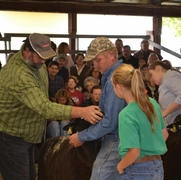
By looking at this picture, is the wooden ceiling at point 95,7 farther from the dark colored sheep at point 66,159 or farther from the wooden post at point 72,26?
the dark colored sheep at point 66,159

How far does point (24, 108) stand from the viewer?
3.40m

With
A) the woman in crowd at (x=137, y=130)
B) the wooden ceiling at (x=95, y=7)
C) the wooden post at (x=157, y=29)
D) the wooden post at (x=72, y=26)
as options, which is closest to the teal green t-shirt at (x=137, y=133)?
the woman in crowd at (x=137, y=130)

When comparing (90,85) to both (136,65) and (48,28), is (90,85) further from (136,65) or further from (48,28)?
(48,28)

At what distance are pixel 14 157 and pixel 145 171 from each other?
3.76ft

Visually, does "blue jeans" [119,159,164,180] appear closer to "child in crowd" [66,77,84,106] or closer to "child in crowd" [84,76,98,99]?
"child in crowd" [66,77,84,106]

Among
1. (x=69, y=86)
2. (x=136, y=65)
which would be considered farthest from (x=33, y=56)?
(x=136, y=65)

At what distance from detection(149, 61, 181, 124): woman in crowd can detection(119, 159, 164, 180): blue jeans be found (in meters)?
2.00

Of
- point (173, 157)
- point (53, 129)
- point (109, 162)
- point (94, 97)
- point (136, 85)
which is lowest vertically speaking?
point (53, 129)

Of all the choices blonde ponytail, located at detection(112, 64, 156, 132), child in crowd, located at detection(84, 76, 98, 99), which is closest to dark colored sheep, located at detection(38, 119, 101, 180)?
blonde ponytail, located at detection(112, 64, 156, 132)

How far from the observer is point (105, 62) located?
10.5 feet

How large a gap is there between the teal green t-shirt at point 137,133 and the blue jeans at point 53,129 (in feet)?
11.9

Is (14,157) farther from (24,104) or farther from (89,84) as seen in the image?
(89,84)

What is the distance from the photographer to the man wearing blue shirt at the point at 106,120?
120 inches

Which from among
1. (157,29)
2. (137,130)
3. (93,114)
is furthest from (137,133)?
(157,29)
